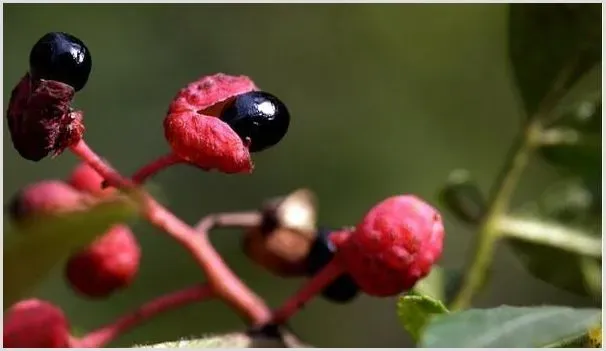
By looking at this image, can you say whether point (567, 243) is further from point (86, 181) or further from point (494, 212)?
point (86, 181)

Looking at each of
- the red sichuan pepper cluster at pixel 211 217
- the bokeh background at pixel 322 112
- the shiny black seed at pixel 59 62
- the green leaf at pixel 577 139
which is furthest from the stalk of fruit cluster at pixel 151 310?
the bokeh background at pixel 322 112

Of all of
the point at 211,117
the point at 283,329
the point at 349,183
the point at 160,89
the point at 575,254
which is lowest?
the point at 349,183

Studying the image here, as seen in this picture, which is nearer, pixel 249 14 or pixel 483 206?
pixel 483 206

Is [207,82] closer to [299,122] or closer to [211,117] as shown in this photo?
[211,117]

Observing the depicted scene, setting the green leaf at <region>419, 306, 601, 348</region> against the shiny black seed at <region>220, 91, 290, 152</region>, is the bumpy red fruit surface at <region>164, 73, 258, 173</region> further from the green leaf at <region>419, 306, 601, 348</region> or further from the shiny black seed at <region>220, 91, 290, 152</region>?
the green leaf at <region>419, 306, 601, 348</region>

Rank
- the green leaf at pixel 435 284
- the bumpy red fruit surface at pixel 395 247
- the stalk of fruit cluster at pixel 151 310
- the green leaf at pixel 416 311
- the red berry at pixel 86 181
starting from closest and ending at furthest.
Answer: the green leaf at pixel 416 311
the bumpy red fruit surface at pixel 395 247
the stalk of fruit cluster at pixel 151 310
the green leaf at pixel 435 284
the red berry at pixel 86 181

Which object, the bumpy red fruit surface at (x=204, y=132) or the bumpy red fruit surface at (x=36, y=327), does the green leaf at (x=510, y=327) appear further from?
the bumpy red fruit surface at (x=36, y=327)

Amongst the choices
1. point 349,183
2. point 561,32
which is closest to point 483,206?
point 561,32
